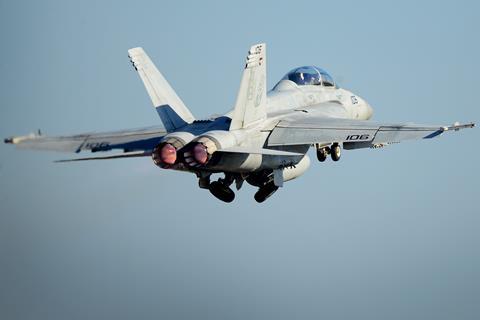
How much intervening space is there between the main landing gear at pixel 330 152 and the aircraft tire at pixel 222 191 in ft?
10.0

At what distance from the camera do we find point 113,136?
131 ft

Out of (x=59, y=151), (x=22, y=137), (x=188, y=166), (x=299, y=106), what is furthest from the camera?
(x=299, y=106)

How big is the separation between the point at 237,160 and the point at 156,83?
3921 millimetres

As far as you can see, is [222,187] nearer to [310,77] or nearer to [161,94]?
[161,94]

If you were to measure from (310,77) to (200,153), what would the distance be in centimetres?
905

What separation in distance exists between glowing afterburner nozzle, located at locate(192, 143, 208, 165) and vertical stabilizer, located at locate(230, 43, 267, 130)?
156 centimetres

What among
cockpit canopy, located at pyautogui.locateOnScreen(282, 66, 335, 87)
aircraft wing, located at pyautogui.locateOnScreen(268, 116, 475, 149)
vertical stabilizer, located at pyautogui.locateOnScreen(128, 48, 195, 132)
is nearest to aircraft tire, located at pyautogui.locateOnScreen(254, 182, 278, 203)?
aircraft wing, located at pyautogui.locateOnScreen(268, 116, 475, 149)

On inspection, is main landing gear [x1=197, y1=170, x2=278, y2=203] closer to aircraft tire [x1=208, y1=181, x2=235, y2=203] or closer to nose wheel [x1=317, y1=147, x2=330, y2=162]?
aircraft tire [x1=208, y1=181, x2=235, y2=203]

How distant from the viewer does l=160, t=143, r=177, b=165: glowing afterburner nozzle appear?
118 feet

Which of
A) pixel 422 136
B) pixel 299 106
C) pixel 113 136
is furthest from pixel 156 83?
pixel 422 136

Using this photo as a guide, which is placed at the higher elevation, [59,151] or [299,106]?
[299,106]

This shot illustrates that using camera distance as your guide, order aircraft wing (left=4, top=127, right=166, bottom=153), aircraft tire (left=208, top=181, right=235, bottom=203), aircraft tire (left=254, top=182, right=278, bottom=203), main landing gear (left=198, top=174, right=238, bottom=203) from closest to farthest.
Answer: aircraft wing (left=4, top=127, right=166, bottom=153), main landing gear (left=198, top=174, right=238, bottom=203), aircraft tire (left=208, top=181, right=235, bottom=203), aircraft tire (left=254, top=182, right=278, bottom=203)

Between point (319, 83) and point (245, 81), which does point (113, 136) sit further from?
point (319, 83)

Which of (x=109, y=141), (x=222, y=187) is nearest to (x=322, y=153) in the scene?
(x=222, y=187)
